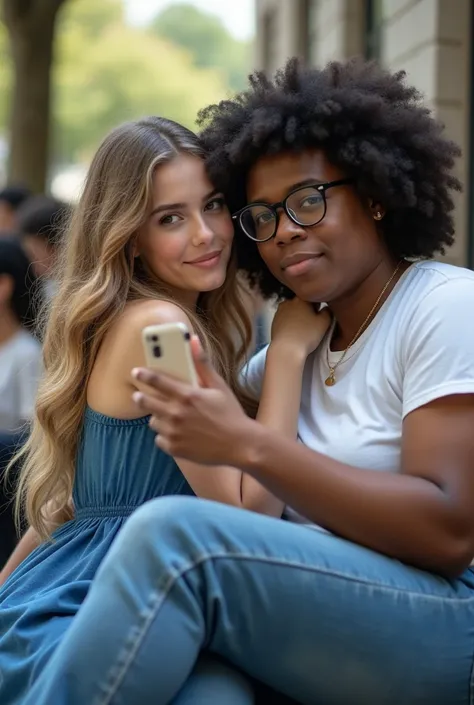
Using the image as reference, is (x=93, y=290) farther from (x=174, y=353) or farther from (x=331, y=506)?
(x=331, y=506)

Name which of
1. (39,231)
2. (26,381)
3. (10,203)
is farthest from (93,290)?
(10,203)

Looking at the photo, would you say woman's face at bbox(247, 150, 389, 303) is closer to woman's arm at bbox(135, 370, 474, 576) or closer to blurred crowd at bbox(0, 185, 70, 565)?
woman's arm at bbox(135, 370, 474, 576)

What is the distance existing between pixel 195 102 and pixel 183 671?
37618 mm

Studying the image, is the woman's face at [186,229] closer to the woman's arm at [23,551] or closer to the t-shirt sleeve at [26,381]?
the woman's arm at [23,551]

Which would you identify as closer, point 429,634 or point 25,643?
point 429,634

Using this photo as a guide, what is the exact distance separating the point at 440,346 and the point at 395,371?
0.18 meters

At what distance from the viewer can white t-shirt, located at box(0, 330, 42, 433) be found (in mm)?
4941

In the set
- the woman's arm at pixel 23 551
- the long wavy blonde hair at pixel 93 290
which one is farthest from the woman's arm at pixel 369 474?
the woman's arm at pixel 23 551

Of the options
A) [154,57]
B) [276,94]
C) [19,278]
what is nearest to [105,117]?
[154,57]

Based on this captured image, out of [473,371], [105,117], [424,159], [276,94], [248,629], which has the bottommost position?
[248,629]

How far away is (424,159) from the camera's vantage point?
107 inches

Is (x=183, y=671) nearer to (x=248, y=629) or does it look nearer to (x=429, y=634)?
(x=248, y=629)

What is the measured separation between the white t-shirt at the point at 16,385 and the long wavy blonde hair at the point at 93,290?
6.23 ft

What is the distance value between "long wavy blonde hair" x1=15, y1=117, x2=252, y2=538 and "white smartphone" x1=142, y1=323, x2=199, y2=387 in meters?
0.73
